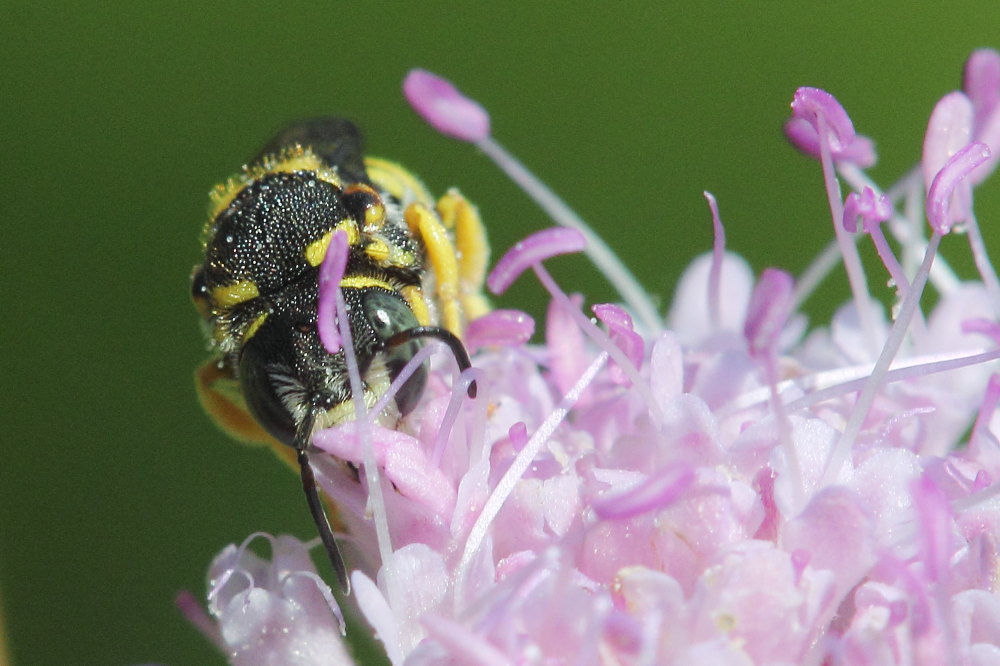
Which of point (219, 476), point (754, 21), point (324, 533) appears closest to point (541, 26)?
point (754, 21)

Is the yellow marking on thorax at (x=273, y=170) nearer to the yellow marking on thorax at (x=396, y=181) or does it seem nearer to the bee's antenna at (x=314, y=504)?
the yellow marking on thorax at (x=396, y=181)

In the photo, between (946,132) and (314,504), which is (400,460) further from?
(946,132)

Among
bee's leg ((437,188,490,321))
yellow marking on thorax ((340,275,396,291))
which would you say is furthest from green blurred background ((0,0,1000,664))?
yellow marking on thorax ((340,275,396,291))

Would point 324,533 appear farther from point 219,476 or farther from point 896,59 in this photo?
point 896,59

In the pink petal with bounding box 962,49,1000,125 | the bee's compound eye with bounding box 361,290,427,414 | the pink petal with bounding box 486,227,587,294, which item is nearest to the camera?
the bee's compound eye with bounding box 361,290,427,414

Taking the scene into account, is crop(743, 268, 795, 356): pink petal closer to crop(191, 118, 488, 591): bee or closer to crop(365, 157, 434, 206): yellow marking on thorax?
crop(191, 118, 488, 591): bee

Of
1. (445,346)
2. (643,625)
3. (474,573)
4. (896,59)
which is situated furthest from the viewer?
(896,59)
